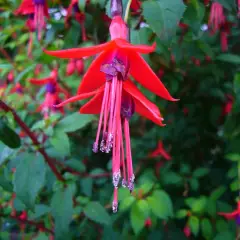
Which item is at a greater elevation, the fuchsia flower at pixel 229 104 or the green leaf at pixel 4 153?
the green leaf at pixel 4 153

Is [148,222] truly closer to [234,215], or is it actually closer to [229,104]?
[234,215]

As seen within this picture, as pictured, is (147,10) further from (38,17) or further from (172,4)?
(38,17)

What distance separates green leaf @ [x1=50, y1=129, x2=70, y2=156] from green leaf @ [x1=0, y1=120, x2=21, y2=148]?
0.28 ft

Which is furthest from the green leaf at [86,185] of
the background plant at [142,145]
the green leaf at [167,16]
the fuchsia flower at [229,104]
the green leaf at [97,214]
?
the green leaf at [167,16]

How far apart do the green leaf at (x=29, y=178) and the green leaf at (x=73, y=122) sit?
91 mm

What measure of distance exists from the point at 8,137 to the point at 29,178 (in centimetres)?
9

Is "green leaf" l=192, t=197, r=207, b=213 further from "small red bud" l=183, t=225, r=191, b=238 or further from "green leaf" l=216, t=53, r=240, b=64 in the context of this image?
"green leaf" l=216, t=53, r=240, b=64

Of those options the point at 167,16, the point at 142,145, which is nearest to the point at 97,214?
the point at 142,145

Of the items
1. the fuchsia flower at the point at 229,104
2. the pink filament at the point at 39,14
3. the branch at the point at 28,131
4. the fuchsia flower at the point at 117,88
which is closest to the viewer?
the fuchsia flower at the point at 117,88

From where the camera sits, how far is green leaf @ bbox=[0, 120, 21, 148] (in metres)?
0.72

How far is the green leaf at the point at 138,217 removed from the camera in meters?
0.84

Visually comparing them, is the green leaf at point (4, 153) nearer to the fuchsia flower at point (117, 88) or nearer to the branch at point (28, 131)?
the branch at point (28, 131)

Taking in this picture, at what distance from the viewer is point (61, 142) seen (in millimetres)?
824

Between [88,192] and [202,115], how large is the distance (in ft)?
1.59
